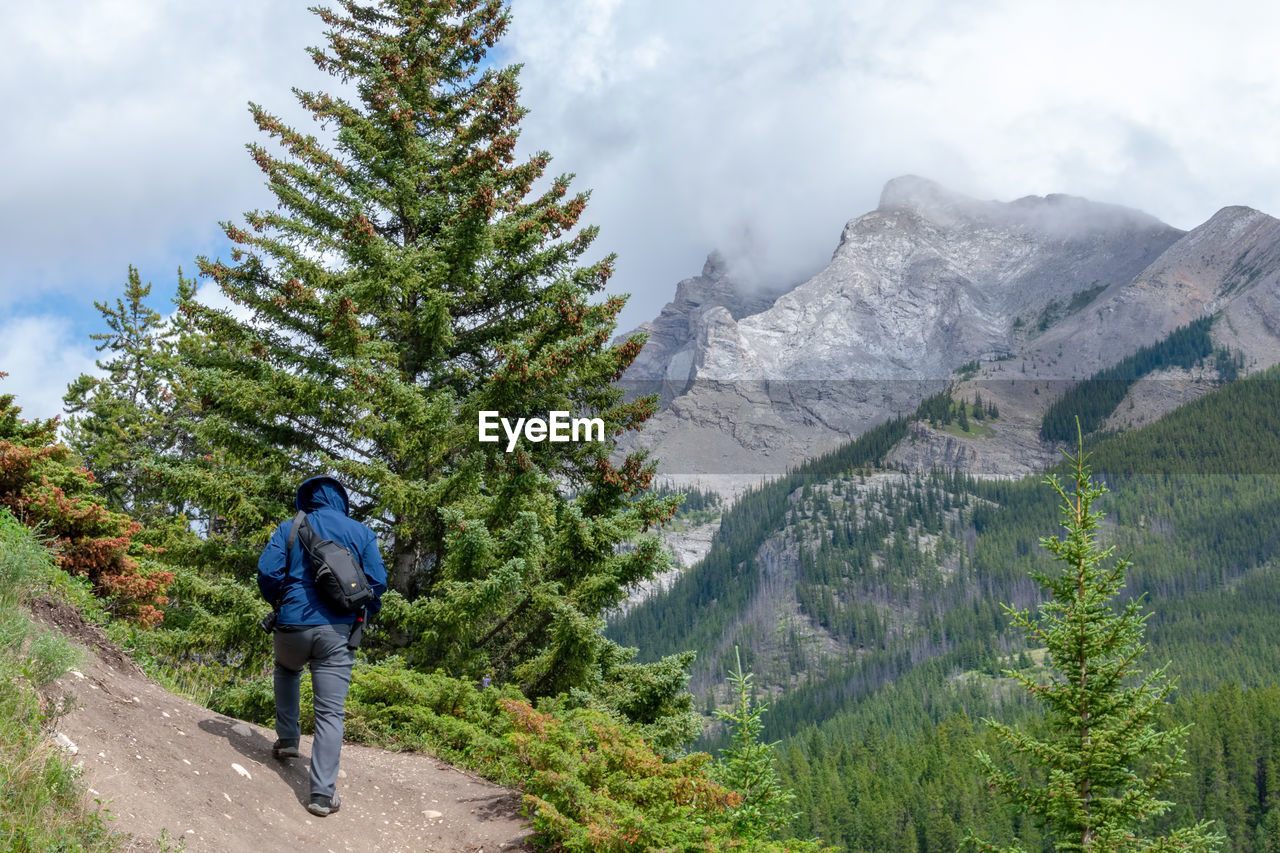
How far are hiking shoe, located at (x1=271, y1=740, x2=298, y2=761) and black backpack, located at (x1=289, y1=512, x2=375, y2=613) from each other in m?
1.28

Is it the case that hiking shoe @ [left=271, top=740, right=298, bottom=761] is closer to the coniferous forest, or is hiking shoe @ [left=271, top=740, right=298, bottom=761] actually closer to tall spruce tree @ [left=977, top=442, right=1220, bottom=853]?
the coniferous forest

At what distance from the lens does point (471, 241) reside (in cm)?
1395

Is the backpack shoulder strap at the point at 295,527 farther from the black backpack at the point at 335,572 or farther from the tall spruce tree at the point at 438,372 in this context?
the tall spruce tree at the point at 438,372

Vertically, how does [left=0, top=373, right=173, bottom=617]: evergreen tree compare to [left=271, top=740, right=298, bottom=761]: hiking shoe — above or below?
above

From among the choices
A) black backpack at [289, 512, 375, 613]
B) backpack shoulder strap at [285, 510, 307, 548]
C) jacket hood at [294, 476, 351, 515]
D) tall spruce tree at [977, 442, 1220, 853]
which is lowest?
tall spruce tree at [977, 442, 1220, 853]

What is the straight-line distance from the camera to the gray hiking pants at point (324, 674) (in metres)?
7.24

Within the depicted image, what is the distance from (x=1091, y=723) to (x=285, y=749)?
9836mm

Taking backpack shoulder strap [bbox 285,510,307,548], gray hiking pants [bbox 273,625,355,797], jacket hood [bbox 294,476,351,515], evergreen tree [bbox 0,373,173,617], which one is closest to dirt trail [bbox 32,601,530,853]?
gray hiking pants [bbox 273,625,355,797]

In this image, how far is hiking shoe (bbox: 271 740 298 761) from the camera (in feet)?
25.3

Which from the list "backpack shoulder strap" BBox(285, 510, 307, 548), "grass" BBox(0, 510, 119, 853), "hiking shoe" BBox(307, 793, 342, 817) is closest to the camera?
"grass" BBox(0, 510, 119, 853)

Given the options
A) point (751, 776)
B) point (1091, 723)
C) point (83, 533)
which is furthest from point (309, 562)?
point (1091, 723)

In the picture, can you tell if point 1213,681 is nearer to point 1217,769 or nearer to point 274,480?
point 1217,769

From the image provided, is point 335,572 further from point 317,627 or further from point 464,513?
point 464,513

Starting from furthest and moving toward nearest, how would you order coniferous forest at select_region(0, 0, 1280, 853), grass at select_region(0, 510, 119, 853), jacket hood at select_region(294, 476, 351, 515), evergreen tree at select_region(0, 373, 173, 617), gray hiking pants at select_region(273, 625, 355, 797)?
evergreen tree at select_region(0, 373, 173, 617) < coniferous forest at select_region(0, 0, 1280, 853) < jacket hood at select_region(294, 476, 351, 515) < gray hiking pants at select_region(273, 625, 355, 797) < grass at select_region(0, 510, 119, 853)
